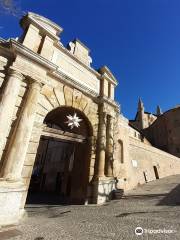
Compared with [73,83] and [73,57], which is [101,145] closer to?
[73,83]

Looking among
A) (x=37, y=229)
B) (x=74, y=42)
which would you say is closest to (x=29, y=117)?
(x=37, y=229)

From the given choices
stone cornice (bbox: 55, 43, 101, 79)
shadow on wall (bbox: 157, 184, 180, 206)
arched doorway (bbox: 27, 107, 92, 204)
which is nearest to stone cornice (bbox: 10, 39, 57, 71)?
stone cornice (bbox: 55, 43, 101, 79)

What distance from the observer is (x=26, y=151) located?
504 centimetres

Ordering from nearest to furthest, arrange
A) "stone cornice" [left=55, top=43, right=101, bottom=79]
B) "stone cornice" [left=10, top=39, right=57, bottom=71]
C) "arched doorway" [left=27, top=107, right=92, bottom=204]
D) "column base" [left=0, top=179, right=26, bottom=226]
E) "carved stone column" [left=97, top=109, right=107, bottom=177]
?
"column base" [left=0, top=179, right=26, bottom=226]
"stone cornice" [left=10, top=39, right=57, bottom=71]
"arched doorway" [left=27, top=107, right=92, bottom=204]
"carved stone column" [left=97, top=109, right=107, bottom=177]
"stone cornice" [left=55, top=43, right=101, bottom=79]

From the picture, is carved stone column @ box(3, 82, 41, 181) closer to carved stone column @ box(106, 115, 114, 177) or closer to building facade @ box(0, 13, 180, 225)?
building facade @ box(0, 13, 180, 225)

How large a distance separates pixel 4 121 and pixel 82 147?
4.33m

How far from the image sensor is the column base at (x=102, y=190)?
6738 millimetres

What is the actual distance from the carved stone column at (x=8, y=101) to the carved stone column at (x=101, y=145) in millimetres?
4244

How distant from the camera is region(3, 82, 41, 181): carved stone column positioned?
4482 mm

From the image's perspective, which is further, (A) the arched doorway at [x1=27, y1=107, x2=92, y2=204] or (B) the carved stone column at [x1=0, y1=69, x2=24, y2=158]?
(A) the arched doorway at [x1=27, y1=107, x2=92, y2=204]

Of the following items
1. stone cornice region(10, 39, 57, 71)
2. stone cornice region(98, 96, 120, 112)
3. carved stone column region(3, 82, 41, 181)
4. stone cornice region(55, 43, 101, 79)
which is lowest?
carved stone column region(3, 82, 41, 181)

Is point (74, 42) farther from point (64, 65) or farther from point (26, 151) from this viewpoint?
point (26, 151)

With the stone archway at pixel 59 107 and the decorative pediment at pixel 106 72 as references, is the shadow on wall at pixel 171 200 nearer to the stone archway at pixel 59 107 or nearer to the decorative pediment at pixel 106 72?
the stone archway at pixel 59 107

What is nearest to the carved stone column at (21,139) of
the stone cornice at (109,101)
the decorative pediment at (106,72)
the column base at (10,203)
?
the column base at (10,203)
